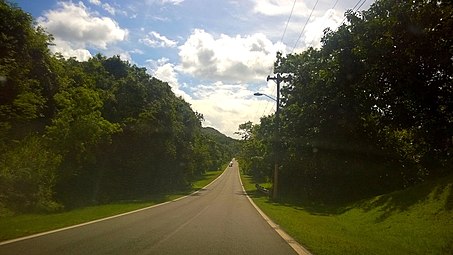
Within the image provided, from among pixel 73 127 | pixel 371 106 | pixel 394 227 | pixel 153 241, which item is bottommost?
pixel 153 241

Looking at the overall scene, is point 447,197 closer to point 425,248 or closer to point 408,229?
point 408,229

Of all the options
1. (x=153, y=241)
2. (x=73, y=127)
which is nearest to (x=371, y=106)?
(x=73, y=127)

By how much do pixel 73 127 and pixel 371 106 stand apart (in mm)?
20604

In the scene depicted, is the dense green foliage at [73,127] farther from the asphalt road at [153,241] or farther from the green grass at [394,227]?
the green grass at [394,227]

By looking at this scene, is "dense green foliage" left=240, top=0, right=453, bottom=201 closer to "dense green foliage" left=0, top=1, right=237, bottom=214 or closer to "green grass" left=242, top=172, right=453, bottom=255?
"green grass" left=242, top=172, right=453, bottom=255

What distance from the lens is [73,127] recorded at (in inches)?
1239

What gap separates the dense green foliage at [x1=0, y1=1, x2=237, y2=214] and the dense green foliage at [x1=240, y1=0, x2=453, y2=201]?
1426 centimetres

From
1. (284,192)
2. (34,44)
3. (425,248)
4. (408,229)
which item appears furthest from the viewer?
(284,192)

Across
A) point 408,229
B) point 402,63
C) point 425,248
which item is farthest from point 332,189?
point 425,248

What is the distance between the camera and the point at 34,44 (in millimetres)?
29391

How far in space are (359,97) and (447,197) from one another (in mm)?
14457

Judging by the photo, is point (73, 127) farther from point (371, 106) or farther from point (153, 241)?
point (153, 241)

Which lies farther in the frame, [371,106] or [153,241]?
[371,106]

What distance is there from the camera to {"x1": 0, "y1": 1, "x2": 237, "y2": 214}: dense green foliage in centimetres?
2411
